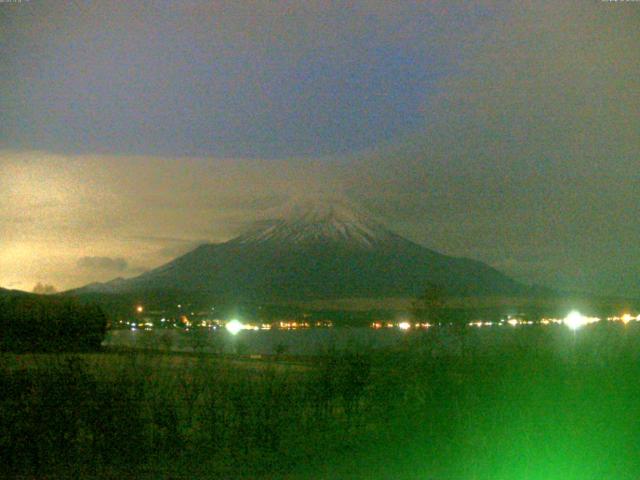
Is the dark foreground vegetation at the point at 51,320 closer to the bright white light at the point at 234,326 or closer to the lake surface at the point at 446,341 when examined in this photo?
the bright white light at the point at 234,326

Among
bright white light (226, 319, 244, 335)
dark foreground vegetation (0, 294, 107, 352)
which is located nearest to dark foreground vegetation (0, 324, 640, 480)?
dark foreground vegetation (0, 294, 107, 352)

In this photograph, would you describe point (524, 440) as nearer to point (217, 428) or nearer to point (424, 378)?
point (424, 378)

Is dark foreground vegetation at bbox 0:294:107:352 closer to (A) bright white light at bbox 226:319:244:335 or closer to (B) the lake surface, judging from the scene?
(A) bright white light at bbox 226:319:244:335

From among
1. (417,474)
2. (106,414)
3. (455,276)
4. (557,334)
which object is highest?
(455,276)

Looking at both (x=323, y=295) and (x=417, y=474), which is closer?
(x=417, y=474)

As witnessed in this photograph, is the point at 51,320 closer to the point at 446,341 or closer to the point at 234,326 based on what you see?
the point at 234,326

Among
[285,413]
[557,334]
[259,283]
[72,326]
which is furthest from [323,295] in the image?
[285,413]

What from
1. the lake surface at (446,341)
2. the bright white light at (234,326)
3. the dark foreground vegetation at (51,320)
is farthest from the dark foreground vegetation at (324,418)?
the bright white light at (234,326)

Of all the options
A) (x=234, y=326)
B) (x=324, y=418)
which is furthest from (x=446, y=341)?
(x=234, y=326)
